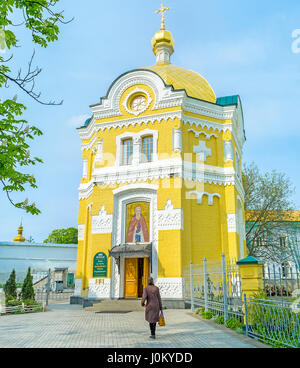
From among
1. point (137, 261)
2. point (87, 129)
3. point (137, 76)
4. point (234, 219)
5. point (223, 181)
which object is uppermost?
point (137, 76)

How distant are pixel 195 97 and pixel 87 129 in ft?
22.2

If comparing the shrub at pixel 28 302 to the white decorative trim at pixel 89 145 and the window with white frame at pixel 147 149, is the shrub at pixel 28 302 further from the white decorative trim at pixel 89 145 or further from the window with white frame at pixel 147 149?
the white decorative trim at pixel 89 145

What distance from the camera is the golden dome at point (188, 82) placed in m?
17.8

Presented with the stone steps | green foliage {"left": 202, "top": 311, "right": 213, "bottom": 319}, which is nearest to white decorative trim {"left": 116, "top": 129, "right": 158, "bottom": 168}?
the stone steps

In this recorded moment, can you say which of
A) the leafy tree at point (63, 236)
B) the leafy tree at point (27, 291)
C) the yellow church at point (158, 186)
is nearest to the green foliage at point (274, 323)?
the yellow church at point (158, 186)

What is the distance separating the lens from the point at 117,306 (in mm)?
13711

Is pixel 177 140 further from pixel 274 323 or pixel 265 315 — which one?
pixel 274 323

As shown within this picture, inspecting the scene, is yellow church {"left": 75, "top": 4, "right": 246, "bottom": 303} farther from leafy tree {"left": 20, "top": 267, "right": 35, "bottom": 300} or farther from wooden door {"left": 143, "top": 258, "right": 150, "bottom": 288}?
leafy tree {"left": 20, "top": 267, "right": 35, "bottom": 300}

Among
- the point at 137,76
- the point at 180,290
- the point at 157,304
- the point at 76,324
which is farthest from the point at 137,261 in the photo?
the point at 137,76

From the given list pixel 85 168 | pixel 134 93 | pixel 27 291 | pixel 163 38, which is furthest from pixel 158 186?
pixel 163 38

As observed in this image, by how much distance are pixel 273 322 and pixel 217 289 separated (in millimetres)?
4964

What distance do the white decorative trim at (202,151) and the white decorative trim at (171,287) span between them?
605 centimetres

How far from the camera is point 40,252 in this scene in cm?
2675

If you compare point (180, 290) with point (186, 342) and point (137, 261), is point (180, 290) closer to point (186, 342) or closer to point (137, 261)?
point (137, 261)
